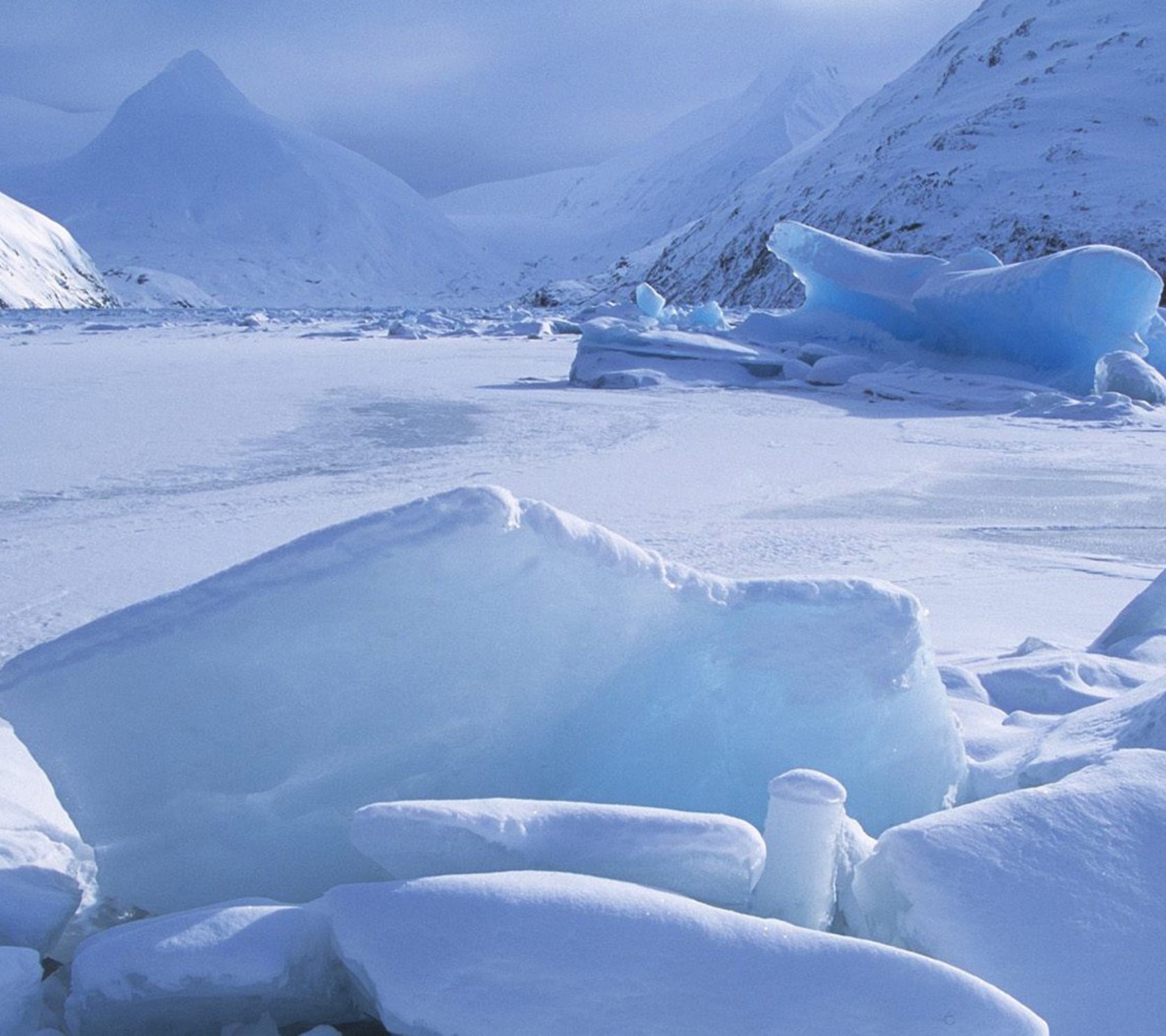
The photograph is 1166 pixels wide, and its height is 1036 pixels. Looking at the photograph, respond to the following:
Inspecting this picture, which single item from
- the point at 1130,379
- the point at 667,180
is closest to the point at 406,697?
the point at 1130,379

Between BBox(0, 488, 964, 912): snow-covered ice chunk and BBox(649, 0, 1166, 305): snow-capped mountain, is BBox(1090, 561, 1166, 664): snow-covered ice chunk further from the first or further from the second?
BBox(649, 0, 1166, 305): snow-capped mountain

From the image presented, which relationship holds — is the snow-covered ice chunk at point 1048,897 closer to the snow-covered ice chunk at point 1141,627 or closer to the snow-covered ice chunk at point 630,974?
the snow-covered ice chunk at point 630,974

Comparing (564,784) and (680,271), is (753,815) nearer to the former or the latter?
(564,784)

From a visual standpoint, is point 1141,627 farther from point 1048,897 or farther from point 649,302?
point 649,302

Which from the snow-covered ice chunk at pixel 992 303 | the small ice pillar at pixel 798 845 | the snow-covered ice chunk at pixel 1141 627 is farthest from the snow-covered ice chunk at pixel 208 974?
the snow-covered ice chunk at pixel 992 303

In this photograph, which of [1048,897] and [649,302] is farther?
[649,302]
